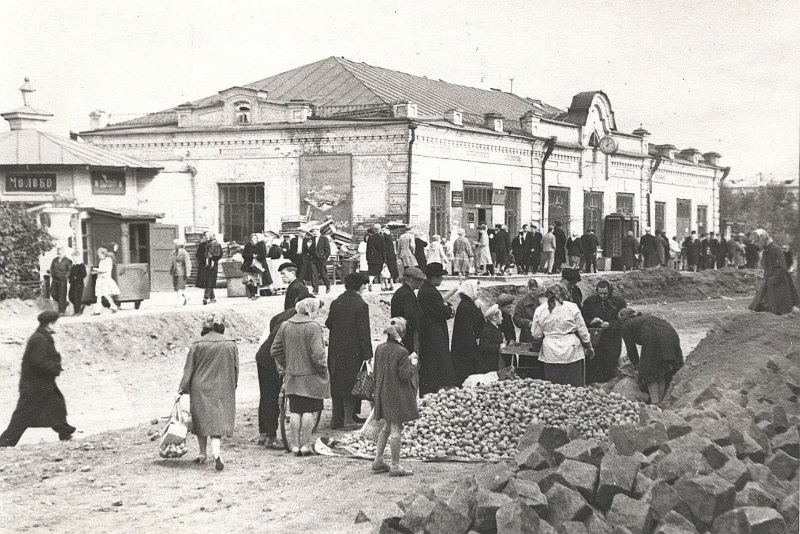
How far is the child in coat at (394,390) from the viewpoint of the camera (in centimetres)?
760

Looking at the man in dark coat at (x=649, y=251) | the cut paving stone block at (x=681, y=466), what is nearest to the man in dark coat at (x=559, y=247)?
the man in dark coat at (x=649, y=251)

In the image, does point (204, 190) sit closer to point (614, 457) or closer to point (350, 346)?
point (350, 346)

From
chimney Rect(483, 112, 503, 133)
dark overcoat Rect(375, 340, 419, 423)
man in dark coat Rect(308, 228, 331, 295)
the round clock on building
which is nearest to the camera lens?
dark overcoat Rect(375, 340, 419, 423)

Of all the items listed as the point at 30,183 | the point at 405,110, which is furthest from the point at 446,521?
the point at 405,110

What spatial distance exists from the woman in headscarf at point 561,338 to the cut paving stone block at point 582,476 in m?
3.81

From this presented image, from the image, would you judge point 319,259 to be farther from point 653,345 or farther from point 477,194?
point 653,345

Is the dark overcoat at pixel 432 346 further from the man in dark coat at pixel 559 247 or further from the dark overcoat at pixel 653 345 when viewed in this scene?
the man in dark coat at pixel 559 247

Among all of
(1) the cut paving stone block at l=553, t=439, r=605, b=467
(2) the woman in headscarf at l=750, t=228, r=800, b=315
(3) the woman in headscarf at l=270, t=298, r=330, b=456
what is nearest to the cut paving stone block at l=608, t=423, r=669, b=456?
(1) the cut paving stone block at l=553, t=439, r=605, b=467

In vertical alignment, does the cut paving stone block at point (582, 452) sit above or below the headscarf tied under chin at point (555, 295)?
below

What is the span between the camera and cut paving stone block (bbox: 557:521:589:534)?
5051mm

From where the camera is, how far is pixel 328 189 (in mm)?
23156

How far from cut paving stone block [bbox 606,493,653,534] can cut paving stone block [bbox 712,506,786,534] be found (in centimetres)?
38

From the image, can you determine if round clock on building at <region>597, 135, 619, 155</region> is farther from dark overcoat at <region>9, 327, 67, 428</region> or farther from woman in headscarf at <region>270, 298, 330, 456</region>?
dark overcoat at <region>9, 327, 67, 428</region>

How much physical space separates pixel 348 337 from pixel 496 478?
12.6 feet
